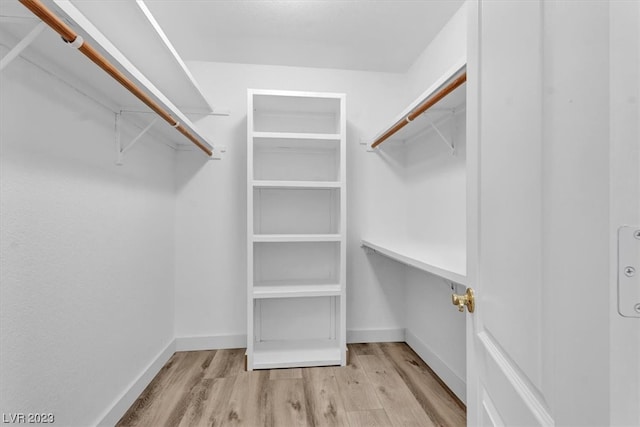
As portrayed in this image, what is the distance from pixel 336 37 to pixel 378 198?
3.78 feet

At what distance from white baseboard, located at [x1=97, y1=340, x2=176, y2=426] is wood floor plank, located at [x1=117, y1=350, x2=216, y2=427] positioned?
32 millimetres

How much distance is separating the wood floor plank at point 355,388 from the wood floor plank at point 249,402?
0.42m

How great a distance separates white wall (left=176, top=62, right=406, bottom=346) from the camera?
2246 millimetres

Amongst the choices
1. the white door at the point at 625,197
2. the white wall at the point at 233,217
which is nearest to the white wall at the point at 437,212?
the white wall at the point at 233,217

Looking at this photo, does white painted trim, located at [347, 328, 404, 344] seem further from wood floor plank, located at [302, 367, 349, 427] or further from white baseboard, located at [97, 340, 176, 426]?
white baseboard, located at [97, 340, 176, 426]

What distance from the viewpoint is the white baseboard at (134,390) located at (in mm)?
1395

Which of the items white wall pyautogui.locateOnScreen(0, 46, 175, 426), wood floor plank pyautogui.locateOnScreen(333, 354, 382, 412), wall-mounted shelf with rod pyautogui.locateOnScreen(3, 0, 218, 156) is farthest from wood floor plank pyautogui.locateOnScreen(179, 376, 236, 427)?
wall-mounted shelf with rod pyautogui.locateOnScreen(3, 0, 218, 156)

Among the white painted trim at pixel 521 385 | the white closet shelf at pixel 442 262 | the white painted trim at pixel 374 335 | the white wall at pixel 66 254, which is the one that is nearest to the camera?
the white painted trim at pixel 521 385

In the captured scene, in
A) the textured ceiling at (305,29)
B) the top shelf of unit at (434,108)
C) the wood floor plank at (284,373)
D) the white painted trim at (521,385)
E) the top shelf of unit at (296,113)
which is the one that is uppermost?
the textured ceiling at (305,29)

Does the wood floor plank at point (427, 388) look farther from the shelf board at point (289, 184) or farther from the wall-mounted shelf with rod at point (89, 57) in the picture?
the wall-mounted shelf with rod at point (89, 57)

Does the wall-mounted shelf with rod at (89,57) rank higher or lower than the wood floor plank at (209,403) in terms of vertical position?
higher

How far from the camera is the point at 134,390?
161 cm

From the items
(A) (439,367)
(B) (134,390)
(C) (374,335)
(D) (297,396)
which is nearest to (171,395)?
(B) (134,390)

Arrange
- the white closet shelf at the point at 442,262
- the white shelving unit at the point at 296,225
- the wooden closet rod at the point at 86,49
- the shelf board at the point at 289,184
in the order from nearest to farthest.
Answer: the wooden closet rod at the point at 86,49, the white closet shelf at the point at 442,262, the shelf board at the point at 289,184, the white shelving unit at the point at 296,225
